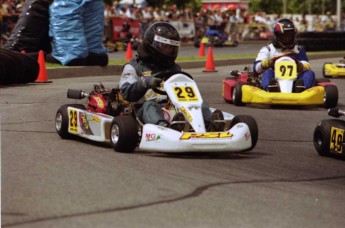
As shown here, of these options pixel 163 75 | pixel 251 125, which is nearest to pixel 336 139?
pixel 251 125

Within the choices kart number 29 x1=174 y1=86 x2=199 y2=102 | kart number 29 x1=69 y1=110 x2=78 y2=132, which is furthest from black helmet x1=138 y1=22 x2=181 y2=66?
kart number 29 x1=69 y1=110 x2=78 y2=132

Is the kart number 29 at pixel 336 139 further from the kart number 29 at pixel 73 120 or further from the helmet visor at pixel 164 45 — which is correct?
the kart number 29 at pixel 73 120

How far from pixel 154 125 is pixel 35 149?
103cm

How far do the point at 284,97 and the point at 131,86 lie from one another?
15.3ft

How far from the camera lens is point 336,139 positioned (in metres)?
8.72

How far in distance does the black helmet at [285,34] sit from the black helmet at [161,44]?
498cm

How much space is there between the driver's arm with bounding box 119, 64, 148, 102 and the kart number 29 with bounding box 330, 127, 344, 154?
1.70m

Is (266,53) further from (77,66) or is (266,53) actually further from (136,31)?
(136,31)

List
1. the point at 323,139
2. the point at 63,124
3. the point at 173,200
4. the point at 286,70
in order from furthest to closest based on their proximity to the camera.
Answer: the point at 286,70 → the point at 63,124 → the point at 323,139 → the point at 173,200

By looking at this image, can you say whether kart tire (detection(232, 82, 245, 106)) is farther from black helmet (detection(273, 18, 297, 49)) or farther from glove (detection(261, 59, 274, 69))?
black helmet (detection(273, 18, 297, 49))

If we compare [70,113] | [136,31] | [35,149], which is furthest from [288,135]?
[136,31]

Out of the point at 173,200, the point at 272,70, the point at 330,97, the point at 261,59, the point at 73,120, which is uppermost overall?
the point at 173,200

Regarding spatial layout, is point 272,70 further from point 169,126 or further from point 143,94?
point 169,126

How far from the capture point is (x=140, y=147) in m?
8.41
